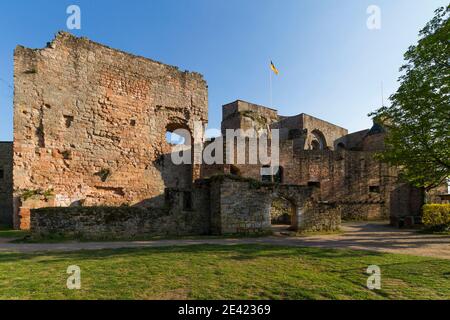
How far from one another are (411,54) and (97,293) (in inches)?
580

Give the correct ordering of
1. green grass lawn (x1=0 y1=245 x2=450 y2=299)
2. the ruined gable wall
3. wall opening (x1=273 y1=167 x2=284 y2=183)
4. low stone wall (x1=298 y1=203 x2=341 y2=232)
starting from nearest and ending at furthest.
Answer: green grass lawn (x1=0 y1=245 x2=450 y2=299)
the ruined gable wall
low stone wall (x1=298 y1=203 x2=341 y2=232)
wall opening (x1=273 y1=167 x2=284 y2=183)

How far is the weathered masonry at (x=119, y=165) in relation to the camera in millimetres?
11922

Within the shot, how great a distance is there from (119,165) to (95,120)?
273cm

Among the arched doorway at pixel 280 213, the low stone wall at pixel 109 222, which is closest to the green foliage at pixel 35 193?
the low stone wall at pixel 109 222

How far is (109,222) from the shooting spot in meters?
10.4

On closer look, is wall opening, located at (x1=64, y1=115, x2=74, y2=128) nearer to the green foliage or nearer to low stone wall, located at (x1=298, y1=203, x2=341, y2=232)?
the green foliage

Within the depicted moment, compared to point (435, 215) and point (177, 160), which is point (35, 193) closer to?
point (177, 160)

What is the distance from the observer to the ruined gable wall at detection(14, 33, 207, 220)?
1339cm

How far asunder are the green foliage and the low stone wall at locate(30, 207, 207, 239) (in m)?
3.82

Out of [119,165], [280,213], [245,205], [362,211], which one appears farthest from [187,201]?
[362,211]

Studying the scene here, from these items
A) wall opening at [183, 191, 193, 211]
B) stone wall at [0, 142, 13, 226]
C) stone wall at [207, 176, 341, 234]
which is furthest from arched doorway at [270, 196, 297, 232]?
stone wall at [0, 142, 13, 226]

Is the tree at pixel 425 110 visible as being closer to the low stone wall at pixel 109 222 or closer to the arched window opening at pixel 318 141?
the low stone wall at pixel 109 222

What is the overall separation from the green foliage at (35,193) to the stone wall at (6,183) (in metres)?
8.43

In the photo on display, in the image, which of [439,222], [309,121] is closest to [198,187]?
[439,222]
